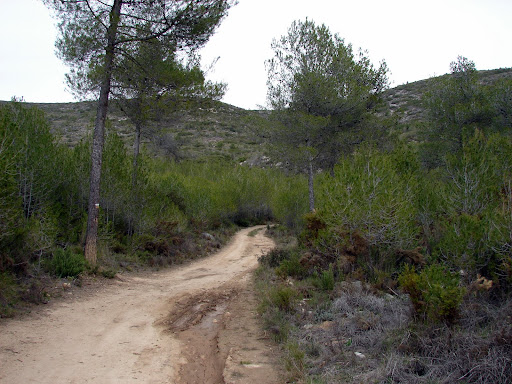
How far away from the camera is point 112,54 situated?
11.6m

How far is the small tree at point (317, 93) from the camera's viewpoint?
754 inches

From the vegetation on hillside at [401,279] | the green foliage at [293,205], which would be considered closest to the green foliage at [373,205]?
the vegetation on hillside at [401,279]

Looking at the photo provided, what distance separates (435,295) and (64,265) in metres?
9.21

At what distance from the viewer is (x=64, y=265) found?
33.6 feet

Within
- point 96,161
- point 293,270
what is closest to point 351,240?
point 293,270

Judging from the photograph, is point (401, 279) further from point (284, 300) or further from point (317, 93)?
point (317, 93)

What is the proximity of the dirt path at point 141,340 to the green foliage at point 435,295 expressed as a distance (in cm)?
247

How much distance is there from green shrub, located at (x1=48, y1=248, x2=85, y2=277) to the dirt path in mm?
1024

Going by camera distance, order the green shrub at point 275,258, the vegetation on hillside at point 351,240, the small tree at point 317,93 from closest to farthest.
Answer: the vegetation on hillside at point 351,240 < the green shrub at point 275,258 < the small tree at point 317,93

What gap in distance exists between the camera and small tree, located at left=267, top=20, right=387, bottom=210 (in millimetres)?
19141

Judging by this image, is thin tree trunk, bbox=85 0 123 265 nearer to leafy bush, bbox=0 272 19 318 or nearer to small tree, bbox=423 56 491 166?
leafy bush, bbox=0 272 19 318

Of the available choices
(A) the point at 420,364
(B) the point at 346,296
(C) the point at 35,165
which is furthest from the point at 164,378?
(C) the point at 35,165

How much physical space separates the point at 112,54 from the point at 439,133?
64.9ft

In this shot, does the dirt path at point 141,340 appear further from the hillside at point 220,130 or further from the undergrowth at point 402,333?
the hillside at point 220,130
